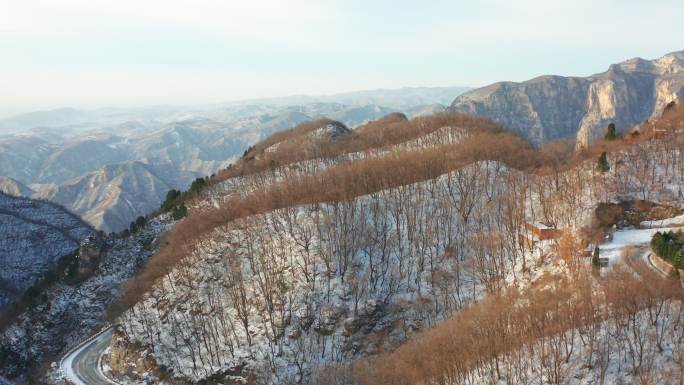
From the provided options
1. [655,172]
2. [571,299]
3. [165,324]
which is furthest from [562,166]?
[165,324]

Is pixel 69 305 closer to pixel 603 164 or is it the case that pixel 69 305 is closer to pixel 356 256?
pixel 356 256

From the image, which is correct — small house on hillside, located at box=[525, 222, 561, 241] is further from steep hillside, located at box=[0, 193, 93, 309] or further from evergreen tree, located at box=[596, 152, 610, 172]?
steep hillside, located at box=[0, 193, 93, 309]

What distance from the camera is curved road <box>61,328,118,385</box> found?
1881 inches

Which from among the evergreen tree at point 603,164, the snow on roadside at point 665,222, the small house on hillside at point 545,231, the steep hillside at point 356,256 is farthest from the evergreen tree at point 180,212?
the snow on roadside at point 665,222

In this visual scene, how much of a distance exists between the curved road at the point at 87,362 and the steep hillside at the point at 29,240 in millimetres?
33650

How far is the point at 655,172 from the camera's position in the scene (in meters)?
49.5

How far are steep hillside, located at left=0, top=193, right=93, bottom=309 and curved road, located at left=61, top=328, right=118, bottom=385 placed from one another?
110ft

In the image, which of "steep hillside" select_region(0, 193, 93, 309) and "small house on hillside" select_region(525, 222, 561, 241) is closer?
"small house on hillside" select_region(525, 222, 561, 241)

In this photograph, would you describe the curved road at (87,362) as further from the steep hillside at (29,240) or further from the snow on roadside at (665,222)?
the snow on roadside at (665,222)

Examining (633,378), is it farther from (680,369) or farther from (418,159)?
(418,159)

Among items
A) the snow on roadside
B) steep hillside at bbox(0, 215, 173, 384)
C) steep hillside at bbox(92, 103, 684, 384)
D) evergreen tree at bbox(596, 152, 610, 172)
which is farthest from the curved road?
evergreen tree at bbox(596, 152, 610, 172)

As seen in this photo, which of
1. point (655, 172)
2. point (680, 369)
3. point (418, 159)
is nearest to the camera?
point (680, 369)

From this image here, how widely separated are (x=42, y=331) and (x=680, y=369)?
63093mm

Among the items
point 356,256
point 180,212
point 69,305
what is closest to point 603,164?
point 356,256
